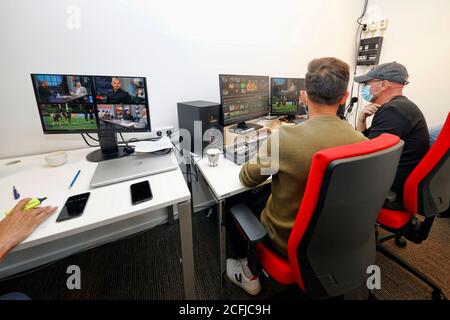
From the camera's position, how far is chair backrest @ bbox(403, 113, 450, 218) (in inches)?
35.7

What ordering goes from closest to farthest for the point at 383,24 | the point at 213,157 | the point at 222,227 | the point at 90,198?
the point at 90,198 → the point at 222,227 → the point at 213,157 → the point at 383,24

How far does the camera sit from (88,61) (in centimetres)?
130

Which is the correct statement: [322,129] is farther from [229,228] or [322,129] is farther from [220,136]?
[229,228]

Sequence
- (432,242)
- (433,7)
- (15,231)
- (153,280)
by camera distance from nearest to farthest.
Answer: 1. (15,231)
2. (153,280)
3. (432,242)
4. (433,7)

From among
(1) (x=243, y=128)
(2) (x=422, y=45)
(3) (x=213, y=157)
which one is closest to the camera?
(3) (x=213, y=157)

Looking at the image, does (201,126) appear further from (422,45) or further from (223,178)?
(422,45)

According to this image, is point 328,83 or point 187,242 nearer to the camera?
point 328,83

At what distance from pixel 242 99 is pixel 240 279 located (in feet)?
4.12

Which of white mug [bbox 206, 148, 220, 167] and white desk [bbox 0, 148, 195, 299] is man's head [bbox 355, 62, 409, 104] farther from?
white desk [bbox 0, 148, 195, 299]

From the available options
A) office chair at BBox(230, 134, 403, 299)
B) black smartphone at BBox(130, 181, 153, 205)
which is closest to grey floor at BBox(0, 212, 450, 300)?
office chair at BBox(230, 134, 403, 299)

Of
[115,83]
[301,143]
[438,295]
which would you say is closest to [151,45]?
[115,83]

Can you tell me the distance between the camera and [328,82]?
2.67 feet
